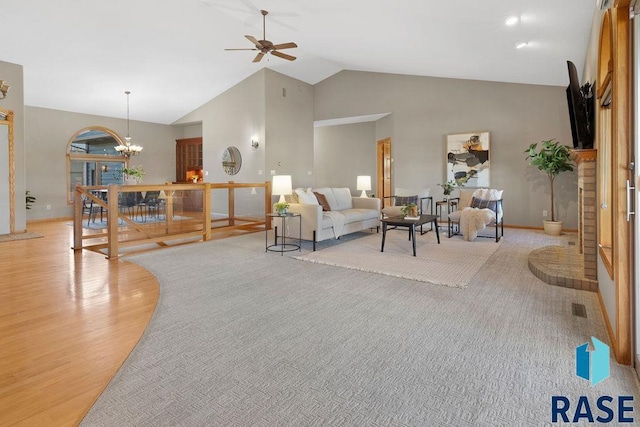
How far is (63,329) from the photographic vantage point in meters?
2.63

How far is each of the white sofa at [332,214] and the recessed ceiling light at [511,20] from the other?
3.36 m

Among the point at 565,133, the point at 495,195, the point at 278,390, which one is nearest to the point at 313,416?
the point at 278,390

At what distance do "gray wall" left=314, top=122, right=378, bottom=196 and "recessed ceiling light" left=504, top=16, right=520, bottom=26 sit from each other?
6.36m

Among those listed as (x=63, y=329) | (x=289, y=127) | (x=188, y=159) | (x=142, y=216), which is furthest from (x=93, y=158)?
(x=63, y=329)

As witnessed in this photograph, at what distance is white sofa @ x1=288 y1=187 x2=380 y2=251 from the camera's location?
5508 mm

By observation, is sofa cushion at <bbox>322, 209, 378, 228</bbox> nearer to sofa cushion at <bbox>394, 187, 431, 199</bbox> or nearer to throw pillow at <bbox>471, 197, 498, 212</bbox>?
sofa cushion at <bbox>394, 187, 431, 199</bbox>

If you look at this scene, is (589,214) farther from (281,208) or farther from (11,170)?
(11,170)

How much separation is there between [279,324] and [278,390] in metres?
0.84

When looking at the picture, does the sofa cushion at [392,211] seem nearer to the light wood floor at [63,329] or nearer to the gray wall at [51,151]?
the light wood floor at [63,329]

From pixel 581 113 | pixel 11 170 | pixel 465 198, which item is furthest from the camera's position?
pixel 465 198

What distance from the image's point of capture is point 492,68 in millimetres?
6508

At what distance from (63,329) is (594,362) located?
345 centimetres

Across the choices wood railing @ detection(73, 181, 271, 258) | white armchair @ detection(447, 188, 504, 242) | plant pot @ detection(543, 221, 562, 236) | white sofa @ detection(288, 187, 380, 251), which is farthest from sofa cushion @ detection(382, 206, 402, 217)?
wood railing @ detection(73, 181, 271, 258)

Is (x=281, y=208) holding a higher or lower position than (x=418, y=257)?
higher
